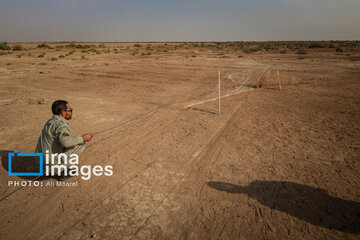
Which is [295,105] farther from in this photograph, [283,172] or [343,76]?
[343,76]

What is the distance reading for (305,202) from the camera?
10.9 ft

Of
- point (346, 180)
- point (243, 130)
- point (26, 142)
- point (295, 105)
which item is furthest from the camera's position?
point (295, 105)

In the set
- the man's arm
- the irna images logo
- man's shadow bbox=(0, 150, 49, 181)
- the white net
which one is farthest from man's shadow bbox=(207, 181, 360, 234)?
the white net

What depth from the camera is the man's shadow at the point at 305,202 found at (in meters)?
2.97

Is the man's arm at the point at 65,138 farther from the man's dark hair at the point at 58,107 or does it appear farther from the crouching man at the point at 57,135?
the man's dark hair at the point at 58,107

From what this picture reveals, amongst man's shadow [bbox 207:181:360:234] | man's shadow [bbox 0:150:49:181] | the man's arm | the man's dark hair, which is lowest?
man's shadow [bbox 207:181:360:234]

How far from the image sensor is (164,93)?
1111 centimetres

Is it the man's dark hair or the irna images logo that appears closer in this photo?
the man's dark hair

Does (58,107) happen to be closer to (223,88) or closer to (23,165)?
(23,165)

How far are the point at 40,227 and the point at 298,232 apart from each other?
11.5 ft

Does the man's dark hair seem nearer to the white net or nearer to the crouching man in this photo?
the crouching man

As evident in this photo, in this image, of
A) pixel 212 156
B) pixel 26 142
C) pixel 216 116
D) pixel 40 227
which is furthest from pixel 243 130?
pixel 26 142

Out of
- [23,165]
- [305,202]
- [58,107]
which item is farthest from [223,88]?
[23,165]

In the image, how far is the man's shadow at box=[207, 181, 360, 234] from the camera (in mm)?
2969
